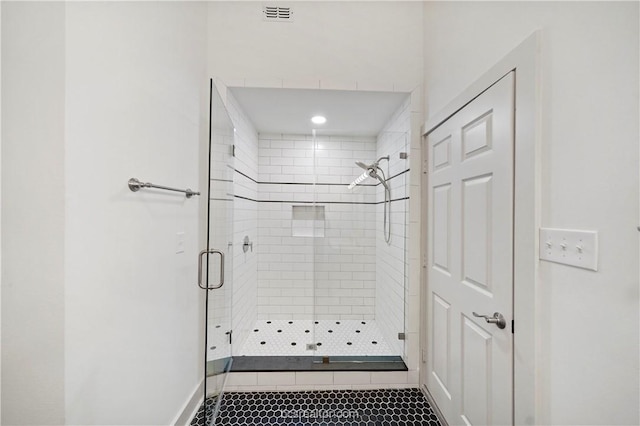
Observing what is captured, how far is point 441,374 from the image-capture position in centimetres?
175

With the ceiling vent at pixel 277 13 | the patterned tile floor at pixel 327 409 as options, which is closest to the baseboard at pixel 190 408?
the patterned tile floor at pixel 327 409

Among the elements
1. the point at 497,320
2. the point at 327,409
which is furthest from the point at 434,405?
the point at 497,320

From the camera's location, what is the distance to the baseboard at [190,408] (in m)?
1.59

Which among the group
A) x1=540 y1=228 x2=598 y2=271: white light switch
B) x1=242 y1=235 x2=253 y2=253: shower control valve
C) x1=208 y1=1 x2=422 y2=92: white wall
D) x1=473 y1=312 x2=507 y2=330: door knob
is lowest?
x1=473 y1=312 x2=507 y2=330: door knob

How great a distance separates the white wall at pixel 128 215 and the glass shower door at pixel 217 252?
20 cm

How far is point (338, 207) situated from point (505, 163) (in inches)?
52.7

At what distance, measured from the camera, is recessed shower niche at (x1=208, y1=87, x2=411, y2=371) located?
2.13 meters

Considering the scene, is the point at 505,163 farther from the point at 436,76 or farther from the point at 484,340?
the point at 436,76

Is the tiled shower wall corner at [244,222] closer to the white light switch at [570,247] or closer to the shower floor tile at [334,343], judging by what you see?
the shower floor tile at [334,343]

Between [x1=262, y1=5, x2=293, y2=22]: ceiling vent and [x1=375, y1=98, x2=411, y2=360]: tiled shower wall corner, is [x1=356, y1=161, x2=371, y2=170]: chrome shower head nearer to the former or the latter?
[x1=375, y1=98, x2=411, y2=360]: tiled shower wall corner

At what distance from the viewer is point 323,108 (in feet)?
7.75

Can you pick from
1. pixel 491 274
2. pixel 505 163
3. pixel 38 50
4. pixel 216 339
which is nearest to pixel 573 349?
pixel 491 274

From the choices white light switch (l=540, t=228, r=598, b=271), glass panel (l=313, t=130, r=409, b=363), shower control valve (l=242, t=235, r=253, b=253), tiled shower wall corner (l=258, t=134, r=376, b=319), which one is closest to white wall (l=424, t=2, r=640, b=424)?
white light switch (l=540, t=228, r=598, b=271)

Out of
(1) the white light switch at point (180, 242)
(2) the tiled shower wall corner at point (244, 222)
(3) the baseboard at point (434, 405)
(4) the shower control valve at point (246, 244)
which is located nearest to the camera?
(1) the white light switch at point (180, 242)
